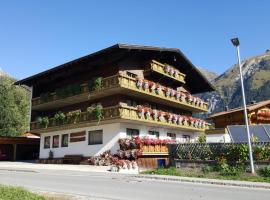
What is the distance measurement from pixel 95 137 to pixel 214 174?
15799 mm

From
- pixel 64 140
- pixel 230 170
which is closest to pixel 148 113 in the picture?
pixel 64 140

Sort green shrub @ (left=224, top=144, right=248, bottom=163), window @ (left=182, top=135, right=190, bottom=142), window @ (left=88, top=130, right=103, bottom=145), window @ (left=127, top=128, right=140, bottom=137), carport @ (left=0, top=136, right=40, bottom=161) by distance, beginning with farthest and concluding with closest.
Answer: carport @ (left=0, top=136, right=40, bottom=161), window @ (left=182, top=135, right=190, bottom=142), window @ (left=88, top=130, right=103, bottom=145), window @ (left=127, top=128, right=140, bottom=137), green shrub @ (left=224, top=144, right=248, bottom=163)

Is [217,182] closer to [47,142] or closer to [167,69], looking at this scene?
[167,69]

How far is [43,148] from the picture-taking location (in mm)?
38188

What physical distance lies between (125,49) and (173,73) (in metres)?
8.21

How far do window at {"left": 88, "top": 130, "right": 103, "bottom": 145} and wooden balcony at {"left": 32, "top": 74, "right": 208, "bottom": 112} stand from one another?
3264mm

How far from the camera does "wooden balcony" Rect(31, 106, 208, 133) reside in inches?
1110

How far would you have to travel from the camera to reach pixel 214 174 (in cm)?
1825

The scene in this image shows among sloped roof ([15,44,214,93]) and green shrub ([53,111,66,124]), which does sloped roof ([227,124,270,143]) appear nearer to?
sloped roof ([15,44,214,93])

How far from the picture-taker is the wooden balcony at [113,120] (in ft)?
92.5

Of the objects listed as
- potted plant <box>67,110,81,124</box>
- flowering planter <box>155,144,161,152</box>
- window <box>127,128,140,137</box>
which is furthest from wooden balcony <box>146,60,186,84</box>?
potted plant <box>67,110,81,124</box>

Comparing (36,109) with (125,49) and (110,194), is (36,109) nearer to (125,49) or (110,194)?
(125,49)

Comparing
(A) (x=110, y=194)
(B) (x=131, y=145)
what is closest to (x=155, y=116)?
(B) (x=131, y=145)

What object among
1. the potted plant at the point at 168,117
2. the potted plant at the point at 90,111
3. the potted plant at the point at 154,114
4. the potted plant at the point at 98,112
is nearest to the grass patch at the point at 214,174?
the potted plant at the point at 98,112
